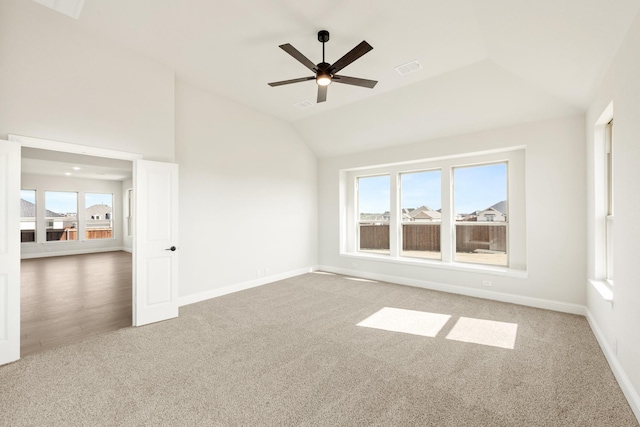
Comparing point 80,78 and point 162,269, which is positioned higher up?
point 80,78

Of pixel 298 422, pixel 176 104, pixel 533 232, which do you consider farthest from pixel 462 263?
pixel 176 104

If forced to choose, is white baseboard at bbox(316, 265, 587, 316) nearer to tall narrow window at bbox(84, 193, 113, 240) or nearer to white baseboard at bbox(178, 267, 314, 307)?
white baseboard at bbox(178, 267, 314, 307)

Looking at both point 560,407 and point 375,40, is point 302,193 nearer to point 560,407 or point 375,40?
point 375,40

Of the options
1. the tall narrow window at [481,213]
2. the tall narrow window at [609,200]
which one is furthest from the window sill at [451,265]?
the tall narrow window at [609,200]

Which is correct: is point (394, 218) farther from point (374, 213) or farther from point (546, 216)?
point (546, 216)

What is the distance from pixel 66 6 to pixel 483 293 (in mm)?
6509

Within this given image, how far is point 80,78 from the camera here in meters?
3.29

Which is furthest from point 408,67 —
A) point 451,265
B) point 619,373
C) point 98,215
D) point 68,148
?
point 98,215

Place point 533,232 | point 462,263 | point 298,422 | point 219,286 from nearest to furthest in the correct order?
point 298,422, point 533,232, point 219,286, point 462,263

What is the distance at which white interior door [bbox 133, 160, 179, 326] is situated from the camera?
3.65 metres

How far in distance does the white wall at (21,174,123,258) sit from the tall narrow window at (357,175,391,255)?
31.3ft

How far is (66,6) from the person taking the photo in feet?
9.72

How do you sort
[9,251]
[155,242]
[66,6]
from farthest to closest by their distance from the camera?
1. [155,242]
2. [66,6]
3. [9,251]

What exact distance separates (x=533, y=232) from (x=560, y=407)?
282 centimetres
